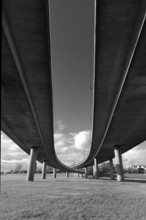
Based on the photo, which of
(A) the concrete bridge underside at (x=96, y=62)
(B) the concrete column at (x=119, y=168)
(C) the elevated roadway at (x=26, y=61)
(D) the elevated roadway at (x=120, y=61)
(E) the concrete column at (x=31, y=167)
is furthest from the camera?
(B) the concrete column at (x=119, y=168)

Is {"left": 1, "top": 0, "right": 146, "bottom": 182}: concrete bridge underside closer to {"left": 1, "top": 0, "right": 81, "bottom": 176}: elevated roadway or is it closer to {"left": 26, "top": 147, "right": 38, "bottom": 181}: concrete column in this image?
{"left": 1, "top": 0, "right": 81, "bottom": 176}: elevated roadway

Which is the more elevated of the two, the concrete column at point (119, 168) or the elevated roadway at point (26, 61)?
the elevated roadway at point (26, 61)

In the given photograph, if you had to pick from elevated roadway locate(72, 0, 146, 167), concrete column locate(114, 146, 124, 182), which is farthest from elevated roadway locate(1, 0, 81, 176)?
concrete column locate(114, 146, 124, 182)

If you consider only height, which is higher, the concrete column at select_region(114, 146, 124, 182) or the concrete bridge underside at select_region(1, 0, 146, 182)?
the concrete bridge underside at select_region(1, 0, 146, 182)

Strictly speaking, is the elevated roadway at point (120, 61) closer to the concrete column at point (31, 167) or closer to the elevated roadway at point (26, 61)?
the elevated roadway at point (26, 61)

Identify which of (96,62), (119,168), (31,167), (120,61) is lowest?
(119,168)

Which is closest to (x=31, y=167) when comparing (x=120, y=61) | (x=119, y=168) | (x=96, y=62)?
(x=119, y=168)

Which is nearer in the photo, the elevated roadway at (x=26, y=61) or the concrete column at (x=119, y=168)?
the elevated roadway at (x=26, y=61)

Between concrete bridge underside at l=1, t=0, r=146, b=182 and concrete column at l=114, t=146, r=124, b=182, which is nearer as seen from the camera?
concrete bridge underside at l=1, t=0, r=146, b=182

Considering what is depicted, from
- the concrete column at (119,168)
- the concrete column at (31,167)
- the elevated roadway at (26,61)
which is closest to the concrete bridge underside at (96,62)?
the elevated roadway at (26,61)

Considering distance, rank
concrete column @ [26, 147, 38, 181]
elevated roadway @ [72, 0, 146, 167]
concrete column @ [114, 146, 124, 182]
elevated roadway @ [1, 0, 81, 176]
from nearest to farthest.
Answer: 1. elevated roadway @ [1, 0, 81, 176]
2. elevated roadway @ [72, 0, 146, 167]
3. concrete column @ [26, 147, 38, 181]
4. concrete column @ [114, 146, 124, 182]

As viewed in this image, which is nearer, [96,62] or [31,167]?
[96,62]

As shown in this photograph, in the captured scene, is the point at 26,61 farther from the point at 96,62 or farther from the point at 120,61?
the point at 120,61

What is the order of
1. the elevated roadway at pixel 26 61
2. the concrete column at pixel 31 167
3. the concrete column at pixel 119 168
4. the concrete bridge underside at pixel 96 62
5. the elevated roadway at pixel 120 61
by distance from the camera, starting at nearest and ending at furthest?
1. the elevated roadway at pixel 26 61
2. the concrete bridge underside at pixel 96 62
3. the elevated roadway at pixel 120 61
4. the concrete column at pixel 31 167
5. the concrete column at pixel 119 168
